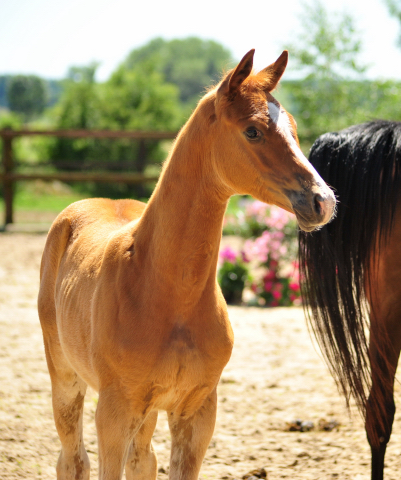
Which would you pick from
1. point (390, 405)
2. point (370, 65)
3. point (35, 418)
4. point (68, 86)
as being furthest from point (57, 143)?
point (390, 405)

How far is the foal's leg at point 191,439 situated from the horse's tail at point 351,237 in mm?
920

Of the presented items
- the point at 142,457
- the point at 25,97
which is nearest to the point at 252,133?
the point at 142,457

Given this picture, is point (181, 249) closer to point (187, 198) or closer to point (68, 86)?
point (187, 198)

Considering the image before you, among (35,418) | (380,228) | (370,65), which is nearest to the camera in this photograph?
(380,228)

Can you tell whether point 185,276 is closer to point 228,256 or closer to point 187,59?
point 228,256

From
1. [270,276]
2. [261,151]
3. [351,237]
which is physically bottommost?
[270,276]

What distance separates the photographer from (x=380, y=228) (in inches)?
98.3

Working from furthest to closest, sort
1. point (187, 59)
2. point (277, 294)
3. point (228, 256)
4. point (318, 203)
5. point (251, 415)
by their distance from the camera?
point (187, 59), point (228, 256), point (277, 294), point (251, 415), point (318, 203)

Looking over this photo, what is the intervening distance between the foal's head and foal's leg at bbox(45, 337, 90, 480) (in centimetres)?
122

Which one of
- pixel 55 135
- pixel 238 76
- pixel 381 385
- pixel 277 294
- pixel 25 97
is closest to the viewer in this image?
pixel 238 76

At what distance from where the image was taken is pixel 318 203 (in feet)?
4.89

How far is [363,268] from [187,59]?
8142cm

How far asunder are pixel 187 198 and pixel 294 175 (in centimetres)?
40

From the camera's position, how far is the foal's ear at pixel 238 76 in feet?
5.13
